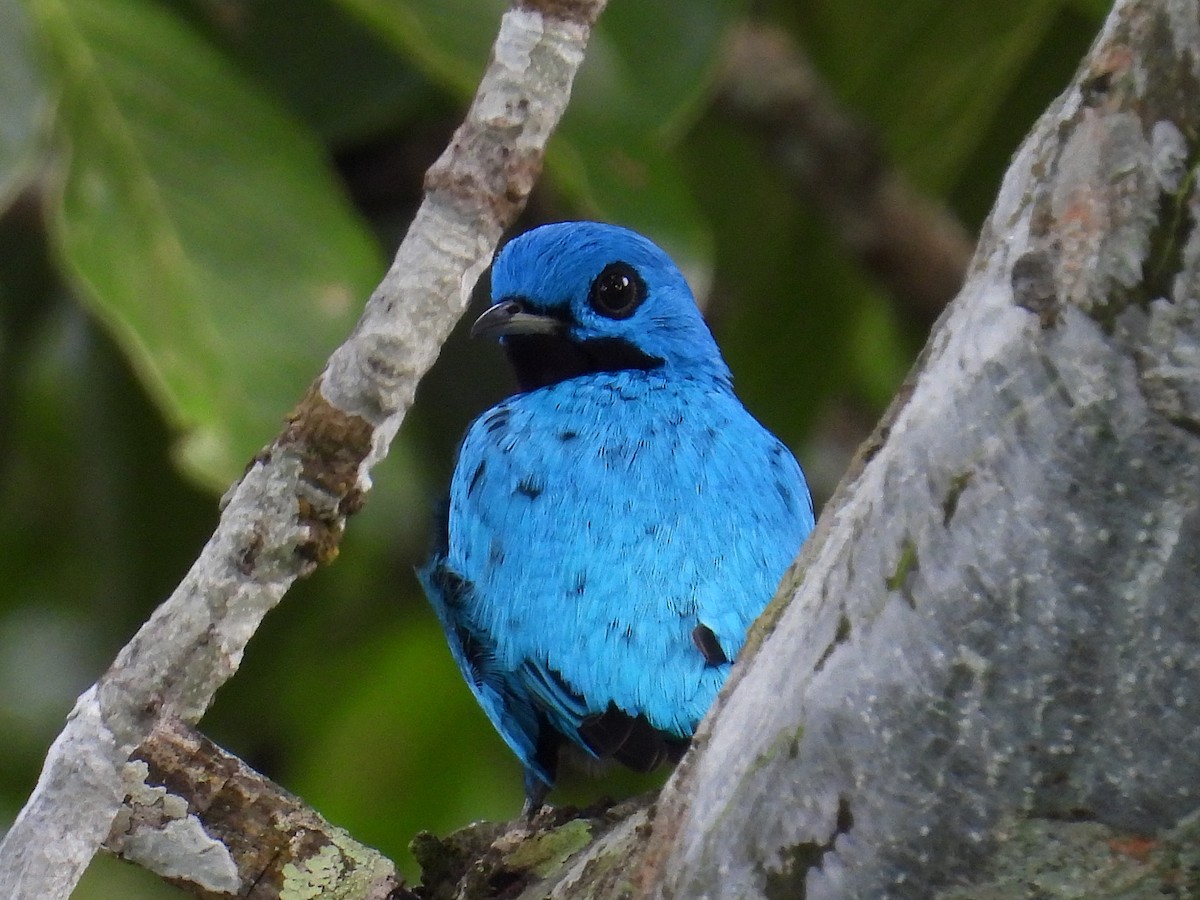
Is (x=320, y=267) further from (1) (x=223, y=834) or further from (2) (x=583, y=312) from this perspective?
(1) (x=223, y=834)

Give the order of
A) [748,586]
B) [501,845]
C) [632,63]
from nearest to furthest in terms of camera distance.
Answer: [501,845] → [748,586] → [632,63]

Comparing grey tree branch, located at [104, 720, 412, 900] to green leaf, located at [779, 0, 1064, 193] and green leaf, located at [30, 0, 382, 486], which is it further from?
green leaf, located at [779, 0, 1064, 193]

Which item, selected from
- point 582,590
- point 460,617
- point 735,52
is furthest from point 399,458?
point 735,52

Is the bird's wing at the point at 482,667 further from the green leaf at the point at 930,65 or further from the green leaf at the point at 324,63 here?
the green leaf at the point at 930,65

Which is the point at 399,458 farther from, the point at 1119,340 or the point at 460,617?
the point at 1119,340

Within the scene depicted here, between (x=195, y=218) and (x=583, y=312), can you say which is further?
(x=195, y=218)

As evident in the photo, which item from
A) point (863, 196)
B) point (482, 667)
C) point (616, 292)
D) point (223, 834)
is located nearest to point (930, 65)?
point (863, 196)

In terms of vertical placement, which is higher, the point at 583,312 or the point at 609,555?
the point at 583,312

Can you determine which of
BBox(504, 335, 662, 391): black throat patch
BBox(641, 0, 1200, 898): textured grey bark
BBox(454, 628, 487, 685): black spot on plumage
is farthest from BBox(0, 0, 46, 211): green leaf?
BBox(641, 0, 1200, 898): textured grey bark

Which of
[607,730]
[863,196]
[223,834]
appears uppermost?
[863,196]
